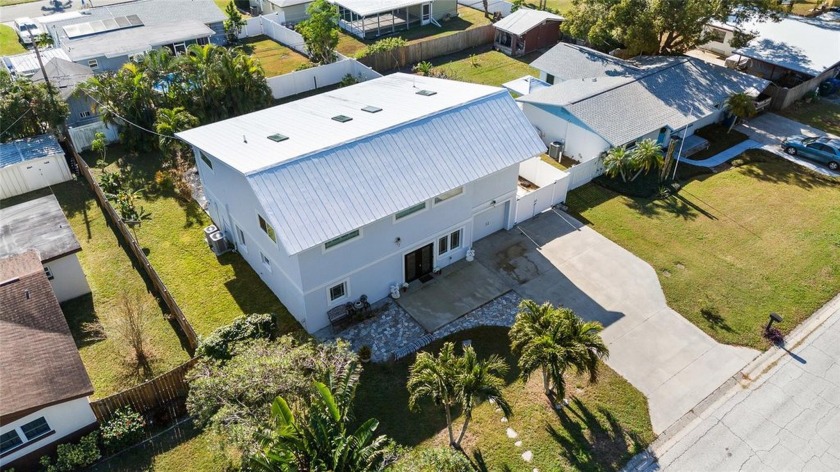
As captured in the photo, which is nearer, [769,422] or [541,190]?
[769,422]

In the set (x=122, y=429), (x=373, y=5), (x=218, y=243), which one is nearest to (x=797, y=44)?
(x=373, y=5)

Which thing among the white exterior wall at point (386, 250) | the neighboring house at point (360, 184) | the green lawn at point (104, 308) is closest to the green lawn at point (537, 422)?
the white exterior wall at point (386, 250)

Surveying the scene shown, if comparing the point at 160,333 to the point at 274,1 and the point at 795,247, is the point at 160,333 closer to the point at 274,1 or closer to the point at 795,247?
the point at 795,247

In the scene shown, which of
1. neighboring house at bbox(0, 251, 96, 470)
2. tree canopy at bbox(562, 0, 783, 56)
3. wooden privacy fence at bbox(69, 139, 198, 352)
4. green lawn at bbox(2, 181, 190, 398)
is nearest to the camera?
neighboring house at bbox(0, 251, 96, 470)

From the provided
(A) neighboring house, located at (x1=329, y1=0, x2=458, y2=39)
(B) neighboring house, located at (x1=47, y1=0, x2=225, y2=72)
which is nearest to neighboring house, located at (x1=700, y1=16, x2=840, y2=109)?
(A) neighboring house, located at (x1=329, y1=0, x2=458, y2=39)

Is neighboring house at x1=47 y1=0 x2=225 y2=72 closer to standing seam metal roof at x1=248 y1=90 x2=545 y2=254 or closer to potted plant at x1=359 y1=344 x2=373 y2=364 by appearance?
standing seam metal roof at x1=248 y1=90 x2=545 y2=254

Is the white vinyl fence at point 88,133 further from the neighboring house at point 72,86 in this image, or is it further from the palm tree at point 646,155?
the palm tree at point 646,155

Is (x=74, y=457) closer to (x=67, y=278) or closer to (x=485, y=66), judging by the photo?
(x=67, y=278)
